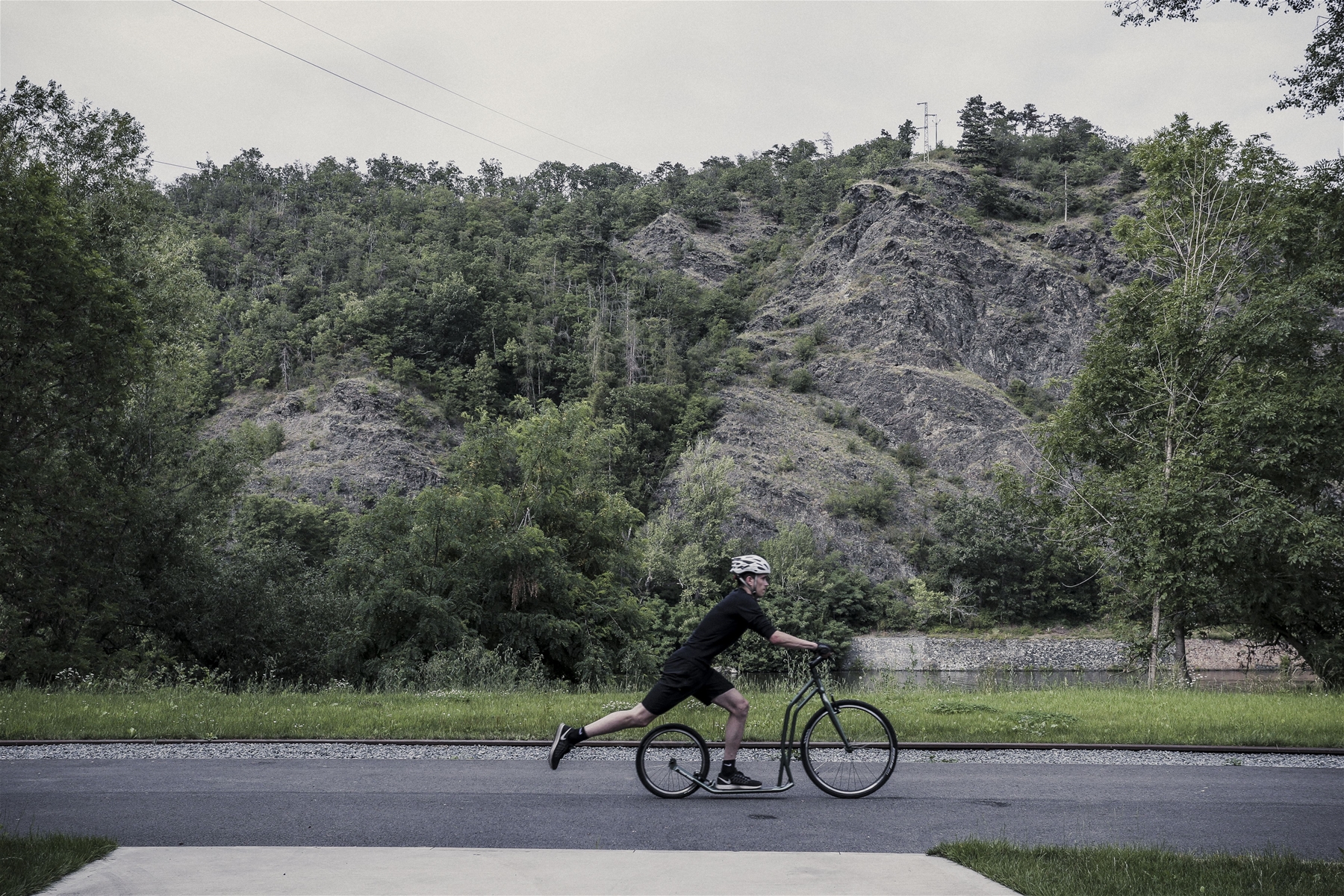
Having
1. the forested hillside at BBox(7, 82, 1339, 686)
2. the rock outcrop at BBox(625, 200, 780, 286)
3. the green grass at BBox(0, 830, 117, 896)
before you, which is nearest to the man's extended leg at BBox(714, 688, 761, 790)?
the green grass at BBox(0, 830, 117, 896)

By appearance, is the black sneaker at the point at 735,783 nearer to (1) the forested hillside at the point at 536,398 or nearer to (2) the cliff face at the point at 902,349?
(1) the forested hillside at the point at 536,398

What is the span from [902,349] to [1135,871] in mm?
A: 111271

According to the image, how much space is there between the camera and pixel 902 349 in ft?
371


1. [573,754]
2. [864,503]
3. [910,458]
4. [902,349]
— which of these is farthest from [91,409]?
[902,349]

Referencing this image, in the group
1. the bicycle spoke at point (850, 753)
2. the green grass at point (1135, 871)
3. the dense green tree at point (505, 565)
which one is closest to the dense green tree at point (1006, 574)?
the dense green tree at point (505, 565)

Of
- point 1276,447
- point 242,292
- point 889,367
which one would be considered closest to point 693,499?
point 889,367

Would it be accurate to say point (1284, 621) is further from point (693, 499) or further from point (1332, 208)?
A: point (693, 499)

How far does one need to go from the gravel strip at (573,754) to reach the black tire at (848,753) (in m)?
1.95

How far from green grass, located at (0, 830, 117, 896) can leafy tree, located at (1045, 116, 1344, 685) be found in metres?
23.9

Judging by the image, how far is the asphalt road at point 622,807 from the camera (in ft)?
22.3

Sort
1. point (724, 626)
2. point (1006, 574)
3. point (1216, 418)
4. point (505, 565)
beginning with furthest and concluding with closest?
point (1006, 574) < point (505, 565) < point (1216, 418) < point (724, 626)

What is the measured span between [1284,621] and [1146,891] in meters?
24.1

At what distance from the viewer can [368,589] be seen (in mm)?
28922

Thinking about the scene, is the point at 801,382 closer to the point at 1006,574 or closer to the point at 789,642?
the point at 1006,574
